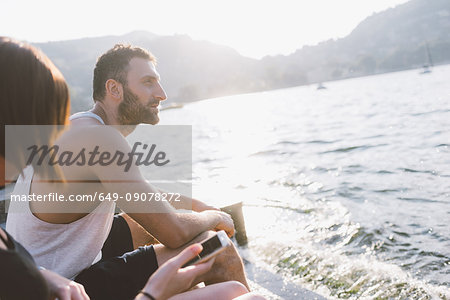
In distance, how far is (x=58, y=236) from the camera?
2.04 metres

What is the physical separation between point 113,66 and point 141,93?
0.31 m

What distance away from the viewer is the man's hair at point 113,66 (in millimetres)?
2957

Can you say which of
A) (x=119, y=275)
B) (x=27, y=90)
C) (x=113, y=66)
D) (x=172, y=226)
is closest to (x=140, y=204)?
(x=172, y=226)

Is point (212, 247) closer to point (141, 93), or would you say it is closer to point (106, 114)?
point (106, 114)

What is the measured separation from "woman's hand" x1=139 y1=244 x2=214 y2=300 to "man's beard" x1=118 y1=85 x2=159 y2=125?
4.88 feet

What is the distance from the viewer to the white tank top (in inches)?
79.3

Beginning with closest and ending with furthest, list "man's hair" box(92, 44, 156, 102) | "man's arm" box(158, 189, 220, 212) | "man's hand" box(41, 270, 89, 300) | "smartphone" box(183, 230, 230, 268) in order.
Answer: "man's hand" box(41, 270, 89, 300)
"smartphone" box(183, 230, 230, 268)
"man's hair" box(92, 44, 156, 102)
"man's arm" box(158, 189, 220, 212)

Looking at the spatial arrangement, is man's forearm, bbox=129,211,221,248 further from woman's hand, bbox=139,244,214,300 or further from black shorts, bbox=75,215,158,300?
woman's hand, bbox=139,244,214,300

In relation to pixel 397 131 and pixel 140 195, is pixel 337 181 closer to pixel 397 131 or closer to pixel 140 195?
pixel 140 195

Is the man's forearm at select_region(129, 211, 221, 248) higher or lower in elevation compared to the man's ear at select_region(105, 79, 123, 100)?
lower

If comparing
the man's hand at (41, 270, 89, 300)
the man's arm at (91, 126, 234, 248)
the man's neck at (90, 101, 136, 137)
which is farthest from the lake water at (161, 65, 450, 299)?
the man's hand at (41, 270, 89, 300)

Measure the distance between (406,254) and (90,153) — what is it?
4139 millimetres

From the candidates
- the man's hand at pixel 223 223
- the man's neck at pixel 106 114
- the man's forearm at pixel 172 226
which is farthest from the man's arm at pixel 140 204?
the man's neck at pixel 106 114

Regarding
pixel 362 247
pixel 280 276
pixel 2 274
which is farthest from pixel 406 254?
pixel 2 274
